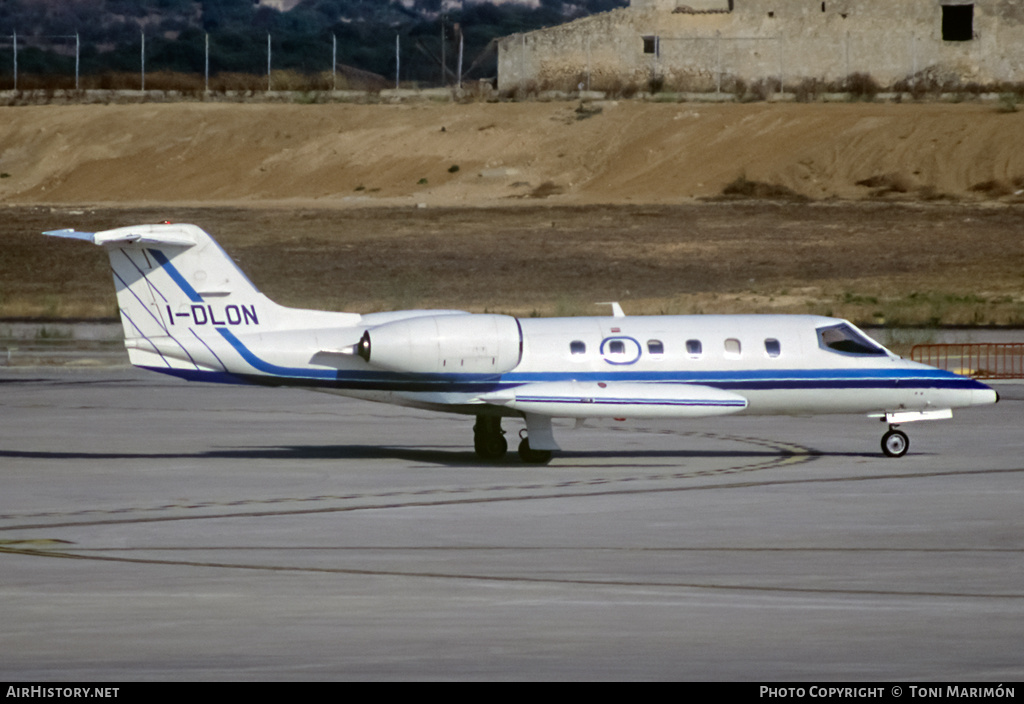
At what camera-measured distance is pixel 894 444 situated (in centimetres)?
2825

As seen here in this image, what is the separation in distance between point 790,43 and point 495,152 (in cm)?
1925

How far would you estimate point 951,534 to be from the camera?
1962 cm

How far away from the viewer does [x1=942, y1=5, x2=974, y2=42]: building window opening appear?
102375 millimetres

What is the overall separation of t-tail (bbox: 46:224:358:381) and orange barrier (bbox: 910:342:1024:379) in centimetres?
2214

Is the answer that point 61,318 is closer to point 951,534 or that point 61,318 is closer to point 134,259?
point 134,259

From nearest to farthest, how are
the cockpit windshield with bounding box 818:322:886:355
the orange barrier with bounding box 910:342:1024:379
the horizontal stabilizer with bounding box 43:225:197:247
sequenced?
the horizontal stabilizer with bounding box 43:225:197:247
the cockpit windshield with bounding box 818:322:886:355
the orange barrier with bounding box 910:342:1024:379

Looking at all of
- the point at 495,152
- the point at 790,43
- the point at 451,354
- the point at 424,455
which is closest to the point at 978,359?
the point at 424,455

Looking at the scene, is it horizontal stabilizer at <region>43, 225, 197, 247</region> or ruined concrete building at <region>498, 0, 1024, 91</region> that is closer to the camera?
horizontal stabilizer at <region>43, 225, 197, 247</region>

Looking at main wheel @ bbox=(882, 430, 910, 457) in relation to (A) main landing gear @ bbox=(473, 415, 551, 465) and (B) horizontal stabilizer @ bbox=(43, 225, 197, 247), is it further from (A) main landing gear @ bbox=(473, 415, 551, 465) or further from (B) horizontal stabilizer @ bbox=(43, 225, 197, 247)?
(B) horizontal stabilizer @ bbox=(43, 225, 197, 247)

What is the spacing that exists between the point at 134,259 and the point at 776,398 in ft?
32.5

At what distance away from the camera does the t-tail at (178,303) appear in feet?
87.4

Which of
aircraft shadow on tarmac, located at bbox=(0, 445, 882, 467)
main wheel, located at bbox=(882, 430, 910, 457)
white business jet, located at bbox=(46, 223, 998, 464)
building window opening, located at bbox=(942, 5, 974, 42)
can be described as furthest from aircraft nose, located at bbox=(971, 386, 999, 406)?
building window opening, located at bbox=(942, 5, 974, 42)

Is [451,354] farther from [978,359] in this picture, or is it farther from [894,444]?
[978,359]

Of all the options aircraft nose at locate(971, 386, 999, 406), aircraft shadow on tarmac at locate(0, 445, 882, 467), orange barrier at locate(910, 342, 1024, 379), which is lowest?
orange barrier at locate(910, 342, 1024, 379)
